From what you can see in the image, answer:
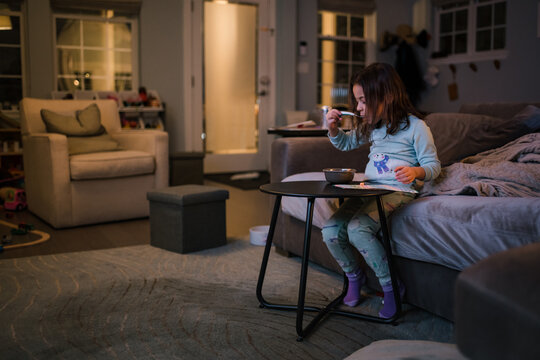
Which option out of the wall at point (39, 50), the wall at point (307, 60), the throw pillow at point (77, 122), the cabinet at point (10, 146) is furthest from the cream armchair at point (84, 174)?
the wall at point (307, 60)

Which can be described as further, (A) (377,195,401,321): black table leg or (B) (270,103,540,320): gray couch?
(A) (377,195,401,321): black table leg

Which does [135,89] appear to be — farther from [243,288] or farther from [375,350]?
[375,350]

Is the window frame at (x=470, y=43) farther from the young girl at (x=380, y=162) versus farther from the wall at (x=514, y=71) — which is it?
the young girl at (x=380, y=162)

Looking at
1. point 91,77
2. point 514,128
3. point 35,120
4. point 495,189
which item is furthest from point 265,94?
point 495,189

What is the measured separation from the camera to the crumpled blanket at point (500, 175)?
2039mm

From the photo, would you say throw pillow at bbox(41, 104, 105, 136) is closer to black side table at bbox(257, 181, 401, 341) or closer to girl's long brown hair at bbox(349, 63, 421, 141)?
black side table at bbox(257, 181, 401, 341)

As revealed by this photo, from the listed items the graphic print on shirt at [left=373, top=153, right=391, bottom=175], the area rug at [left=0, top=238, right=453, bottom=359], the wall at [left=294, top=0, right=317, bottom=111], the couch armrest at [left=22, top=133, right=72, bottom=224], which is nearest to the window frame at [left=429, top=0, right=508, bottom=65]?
the wall at [left=294, top=0, right=317, bottom=111]

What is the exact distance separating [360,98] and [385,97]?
0.10 meters

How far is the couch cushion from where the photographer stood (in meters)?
3.61

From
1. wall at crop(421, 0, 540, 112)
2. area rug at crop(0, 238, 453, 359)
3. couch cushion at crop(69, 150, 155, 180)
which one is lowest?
area rug at crop(0, 238, 453, 359)

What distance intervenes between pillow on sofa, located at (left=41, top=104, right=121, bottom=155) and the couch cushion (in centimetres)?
10

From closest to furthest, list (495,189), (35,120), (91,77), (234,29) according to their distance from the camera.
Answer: (495,189) → (35,120) → (91,77) → (234,29)

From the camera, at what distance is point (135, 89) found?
6.30 metres

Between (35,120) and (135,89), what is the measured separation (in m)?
2.32
